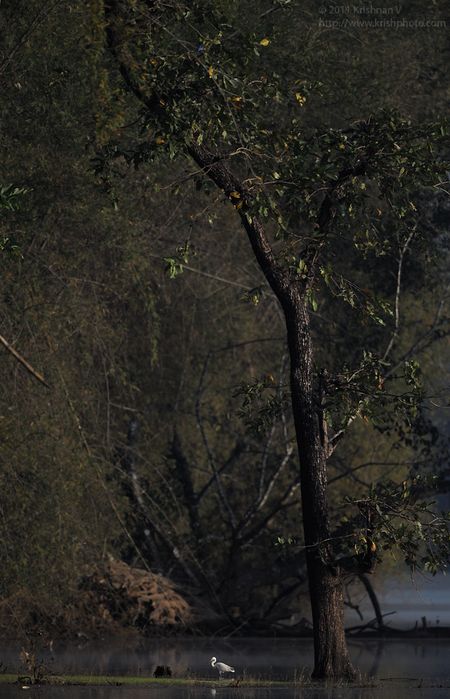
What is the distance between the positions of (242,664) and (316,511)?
4.09 meters

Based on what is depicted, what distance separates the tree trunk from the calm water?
0.66 m

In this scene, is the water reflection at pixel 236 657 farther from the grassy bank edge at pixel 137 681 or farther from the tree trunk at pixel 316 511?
the grassy bank edge at pixel 137 681

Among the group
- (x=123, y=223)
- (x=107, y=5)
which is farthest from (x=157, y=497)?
(x=107, y=5)

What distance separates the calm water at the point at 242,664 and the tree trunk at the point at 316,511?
0.66 metres

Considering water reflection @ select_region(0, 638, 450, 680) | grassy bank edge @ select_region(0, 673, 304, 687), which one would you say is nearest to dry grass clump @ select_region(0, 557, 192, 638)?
water reflection @ select_region(0, 638, 450, 680)

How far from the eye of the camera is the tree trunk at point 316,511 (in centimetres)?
1641

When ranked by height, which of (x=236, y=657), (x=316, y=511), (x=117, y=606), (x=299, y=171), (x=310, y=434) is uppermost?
(x=299, y=171)

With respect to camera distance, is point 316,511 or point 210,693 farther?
point 316,511

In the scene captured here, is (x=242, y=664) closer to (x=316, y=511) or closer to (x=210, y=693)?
(x=316, y=511)

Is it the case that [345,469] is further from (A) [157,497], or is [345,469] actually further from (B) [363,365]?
(B) [363,365]

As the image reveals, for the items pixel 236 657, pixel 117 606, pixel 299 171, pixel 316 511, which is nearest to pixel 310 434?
pixel 316 511

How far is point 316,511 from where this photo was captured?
54.4 ft

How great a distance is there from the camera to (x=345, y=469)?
27938 mm

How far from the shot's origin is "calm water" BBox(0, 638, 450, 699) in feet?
48.1
